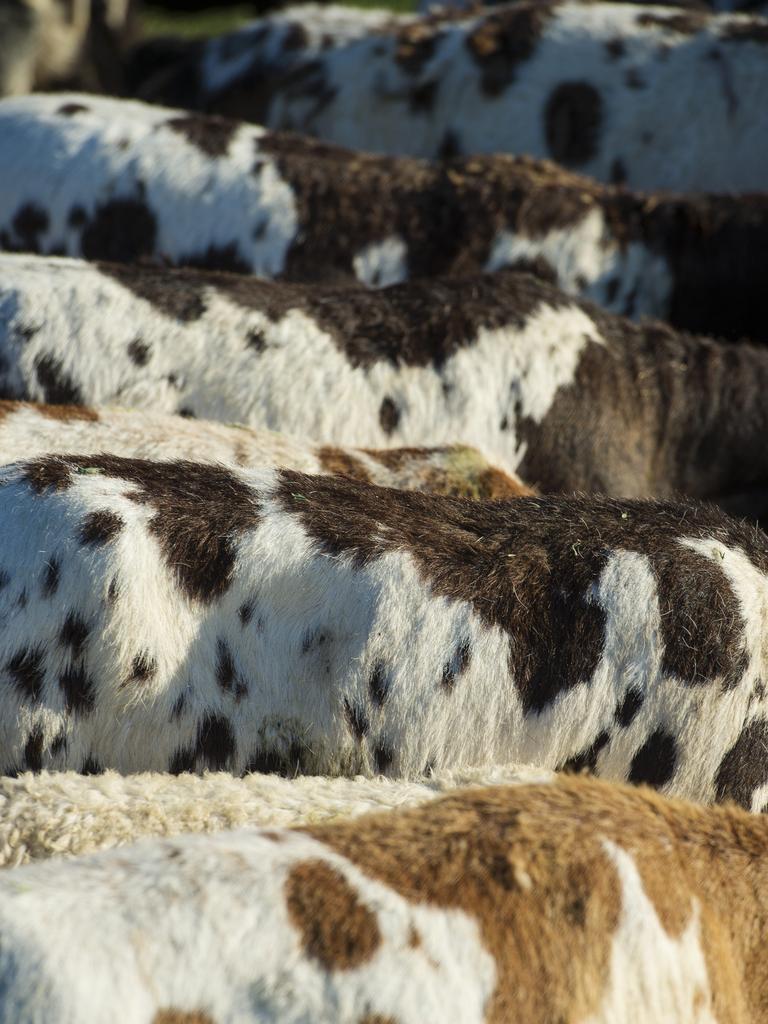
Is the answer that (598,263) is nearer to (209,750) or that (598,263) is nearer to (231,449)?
(231,449)

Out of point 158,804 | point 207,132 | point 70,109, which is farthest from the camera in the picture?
point 70,109

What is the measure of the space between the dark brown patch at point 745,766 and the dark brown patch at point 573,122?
6.51 m

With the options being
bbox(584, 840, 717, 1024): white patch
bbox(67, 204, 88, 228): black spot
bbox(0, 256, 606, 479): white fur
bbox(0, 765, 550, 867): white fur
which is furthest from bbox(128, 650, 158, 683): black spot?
bbox(67, 204, 88, 228): black spot

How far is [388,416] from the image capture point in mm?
6336

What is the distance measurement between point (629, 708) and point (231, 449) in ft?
6.16

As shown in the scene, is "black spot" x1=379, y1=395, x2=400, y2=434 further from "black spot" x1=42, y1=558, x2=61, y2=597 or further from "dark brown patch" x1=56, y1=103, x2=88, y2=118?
"dark brown patch" x1=56, y1=103, x2=88, y2=118

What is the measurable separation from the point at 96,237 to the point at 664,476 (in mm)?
3422

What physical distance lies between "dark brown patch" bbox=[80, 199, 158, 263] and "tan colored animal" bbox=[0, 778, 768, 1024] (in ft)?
17.0

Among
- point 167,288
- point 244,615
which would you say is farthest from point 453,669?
point 167,288

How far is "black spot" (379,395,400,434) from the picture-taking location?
6.33m

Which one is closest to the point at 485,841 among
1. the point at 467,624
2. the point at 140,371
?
the point at 467,624

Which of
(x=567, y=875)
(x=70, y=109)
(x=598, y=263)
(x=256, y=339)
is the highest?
(x=70, y=109)

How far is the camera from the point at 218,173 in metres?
7.84

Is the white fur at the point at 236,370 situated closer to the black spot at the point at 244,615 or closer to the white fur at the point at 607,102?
the black spot at the point at 244,615
